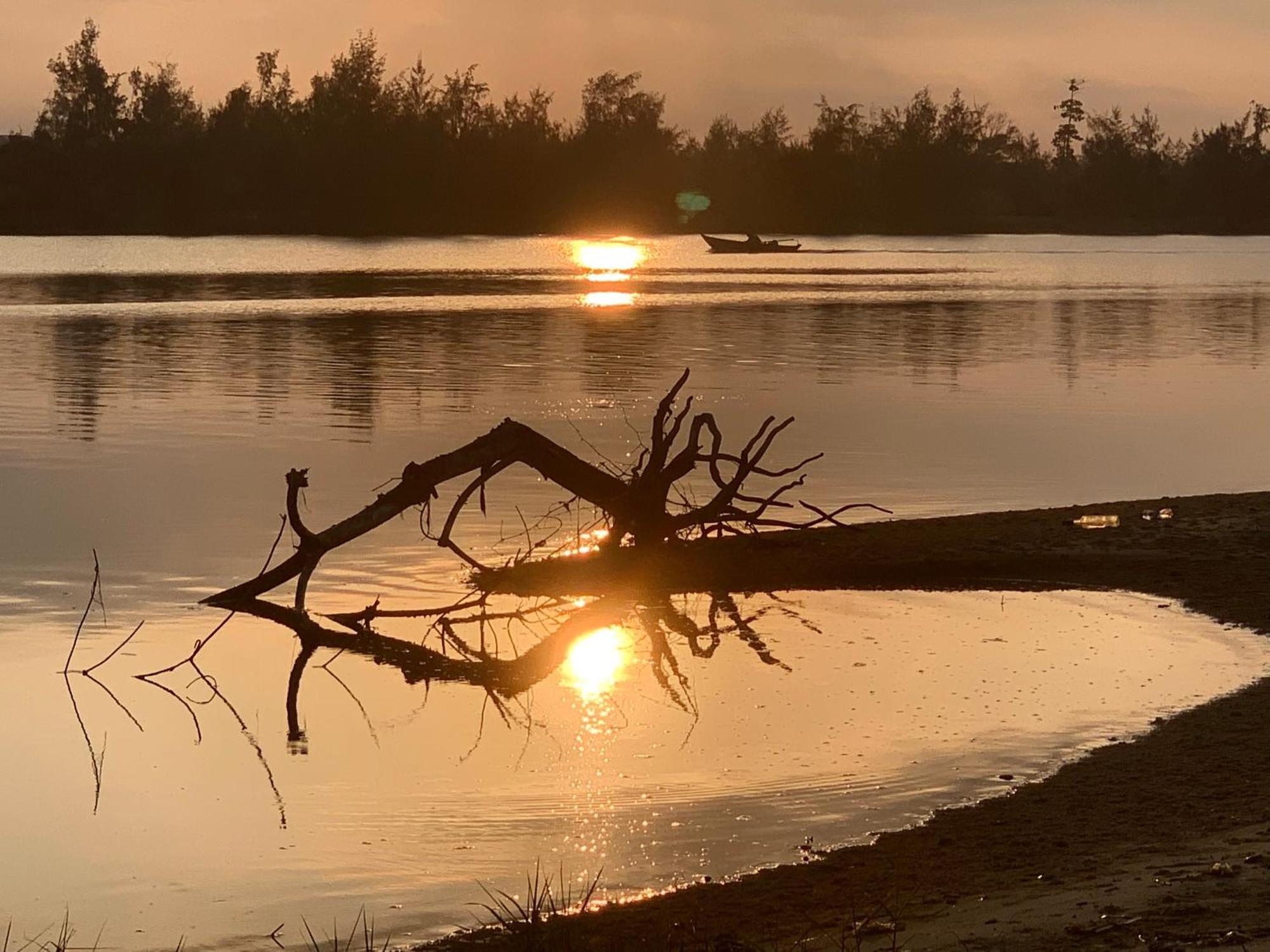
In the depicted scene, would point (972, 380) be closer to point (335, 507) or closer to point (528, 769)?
point (335, 507)

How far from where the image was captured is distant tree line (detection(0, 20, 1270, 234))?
466ft

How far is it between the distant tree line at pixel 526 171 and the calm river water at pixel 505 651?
106990mm

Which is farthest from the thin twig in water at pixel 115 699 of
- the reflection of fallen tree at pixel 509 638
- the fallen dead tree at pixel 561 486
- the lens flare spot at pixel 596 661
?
the lens flare spot at pixel 596 661

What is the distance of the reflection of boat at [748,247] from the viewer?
4262 inches

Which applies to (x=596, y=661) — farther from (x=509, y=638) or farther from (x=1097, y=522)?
(x=1097, y=522)

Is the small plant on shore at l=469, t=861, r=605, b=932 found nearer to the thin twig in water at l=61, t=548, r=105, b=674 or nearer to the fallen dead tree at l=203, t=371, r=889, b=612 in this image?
the thin twig in water at l=61, t=548, r=105, b=674

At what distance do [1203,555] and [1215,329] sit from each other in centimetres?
3529

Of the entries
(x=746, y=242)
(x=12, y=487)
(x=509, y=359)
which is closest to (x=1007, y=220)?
(x=746, y=242)

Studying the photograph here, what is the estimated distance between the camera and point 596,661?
40.3 ft

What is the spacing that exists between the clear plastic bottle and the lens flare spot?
4.62m

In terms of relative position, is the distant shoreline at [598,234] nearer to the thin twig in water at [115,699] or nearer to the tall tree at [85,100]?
the tall tree at [85,100]

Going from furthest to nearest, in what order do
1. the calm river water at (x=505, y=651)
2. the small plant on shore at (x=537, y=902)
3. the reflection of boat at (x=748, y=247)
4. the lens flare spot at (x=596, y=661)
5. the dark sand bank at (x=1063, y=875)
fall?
the reflection of boat at (x=748, y=247) → the lens flare spot at (x=596, y=661) → the calm river water at (x=505, y=651) → the small plant on shore at (x=537, y=902) → the dark sand bank at (x=1063, y=875)

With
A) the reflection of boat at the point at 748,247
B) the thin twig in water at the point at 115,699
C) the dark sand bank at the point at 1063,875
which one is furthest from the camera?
the reflection of boat at the point at 748,247

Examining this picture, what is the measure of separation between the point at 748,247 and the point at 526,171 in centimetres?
4383
